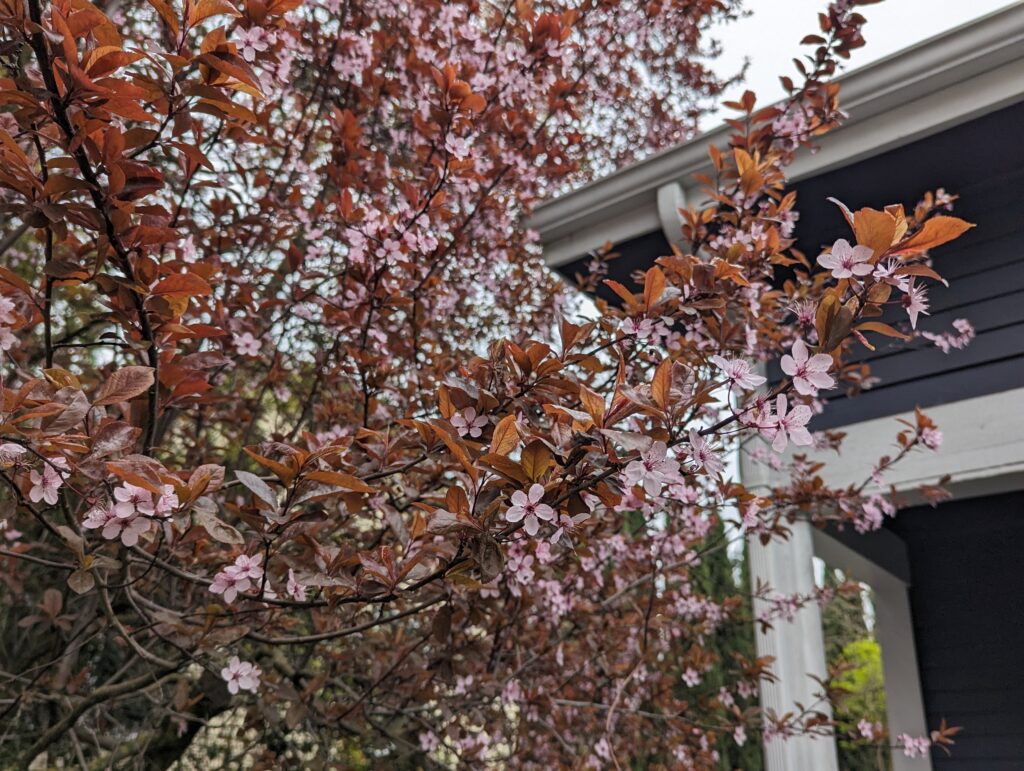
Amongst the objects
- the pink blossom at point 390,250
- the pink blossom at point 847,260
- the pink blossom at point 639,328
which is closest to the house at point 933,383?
the pink blossom at point 390,250

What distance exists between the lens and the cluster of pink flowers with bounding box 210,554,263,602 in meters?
1.19

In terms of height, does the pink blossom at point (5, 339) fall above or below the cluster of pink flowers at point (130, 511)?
above

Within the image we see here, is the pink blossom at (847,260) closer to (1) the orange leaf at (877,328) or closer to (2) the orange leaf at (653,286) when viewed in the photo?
(1) the orange leaf at (877,328)

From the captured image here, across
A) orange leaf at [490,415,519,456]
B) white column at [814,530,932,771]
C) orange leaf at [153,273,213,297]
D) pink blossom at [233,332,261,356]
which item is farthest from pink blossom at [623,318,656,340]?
white column at [814,530,932,771]

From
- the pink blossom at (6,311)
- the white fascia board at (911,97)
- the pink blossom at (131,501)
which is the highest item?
the white fascia board at (911,97)

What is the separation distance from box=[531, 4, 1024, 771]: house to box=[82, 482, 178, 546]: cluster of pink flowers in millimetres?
2458

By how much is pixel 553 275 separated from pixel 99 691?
2.81 metres

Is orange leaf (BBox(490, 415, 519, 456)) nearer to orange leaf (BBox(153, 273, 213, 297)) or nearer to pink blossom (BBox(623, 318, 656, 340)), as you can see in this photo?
pink blossom (BBox(623, 318, 656, 340))

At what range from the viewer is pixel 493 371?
1.23 m

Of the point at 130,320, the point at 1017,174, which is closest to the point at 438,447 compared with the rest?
the point at 130,320

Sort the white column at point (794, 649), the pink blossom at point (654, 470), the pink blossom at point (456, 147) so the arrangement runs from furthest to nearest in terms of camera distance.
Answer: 1. the white column at point (794, 649)
2. the pink blossom at point (456, 147)
3. the pink blossom at point (654, 470)

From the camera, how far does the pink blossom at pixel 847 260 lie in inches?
35.1

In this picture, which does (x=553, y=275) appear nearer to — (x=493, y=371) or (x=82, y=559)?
(x=493, y=371)

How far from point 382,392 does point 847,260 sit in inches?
68.5
